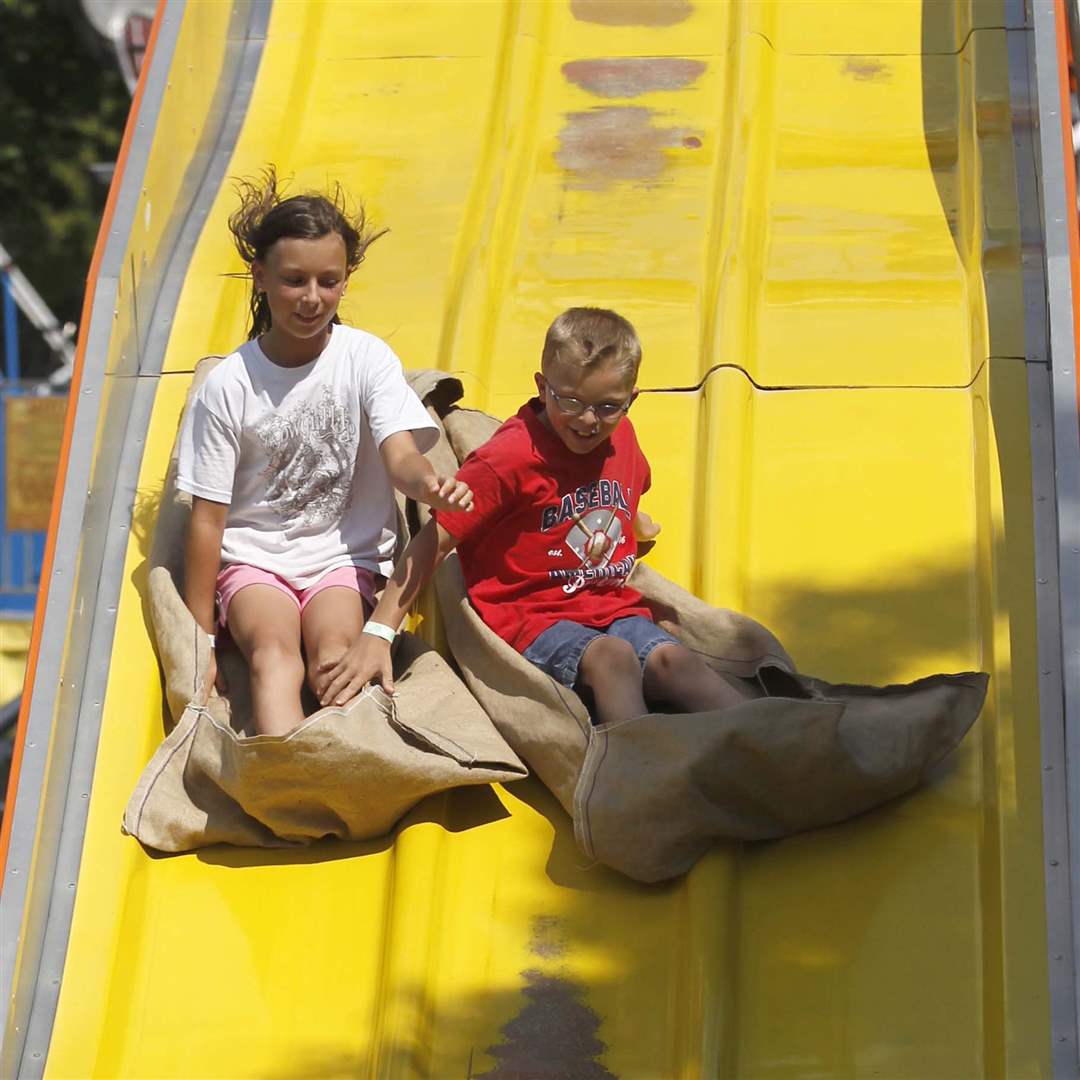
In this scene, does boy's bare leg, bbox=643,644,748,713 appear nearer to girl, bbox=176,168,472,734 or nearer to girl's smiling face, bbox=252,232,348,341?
girl, bbox=176,168,472,734

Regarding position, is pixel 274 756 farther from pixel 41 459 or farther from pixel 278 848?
pixel 41 459

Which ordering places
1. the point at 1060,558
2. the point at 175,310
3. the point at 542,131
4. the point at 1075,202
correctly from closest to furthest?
the point at 1060,558 → the point at 1075,202 → the point at 175,310 → the point at 542,131

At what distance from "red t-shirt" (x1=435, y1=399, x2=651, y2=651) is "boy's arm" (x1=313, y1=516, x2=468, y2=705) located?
48 millimetres

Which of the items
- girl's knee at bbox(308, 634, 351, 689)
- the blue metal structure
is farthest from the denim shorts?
the blue metal structure

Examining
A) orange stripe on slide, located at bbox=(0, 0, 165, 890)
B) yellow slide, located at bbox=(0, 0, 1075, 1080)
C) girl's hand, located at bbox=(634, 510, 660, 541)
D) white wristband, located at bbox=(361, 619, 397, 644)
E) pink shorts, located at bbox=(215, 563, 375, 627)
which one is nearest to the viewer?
yellow slide, located at bbox=(0, 0, 1075, 1080)

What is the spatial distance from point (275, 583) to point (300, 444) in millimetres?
285

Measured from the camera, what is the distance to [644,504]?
3.88 m

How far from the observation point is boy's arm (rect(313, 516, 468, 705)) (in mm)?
3322

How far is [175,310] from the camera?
14.1 ft

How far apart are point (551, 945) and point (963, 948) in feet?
2.24

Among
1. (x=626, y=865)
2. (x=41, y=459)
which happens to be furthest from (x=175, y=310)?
(x=41, y=459)

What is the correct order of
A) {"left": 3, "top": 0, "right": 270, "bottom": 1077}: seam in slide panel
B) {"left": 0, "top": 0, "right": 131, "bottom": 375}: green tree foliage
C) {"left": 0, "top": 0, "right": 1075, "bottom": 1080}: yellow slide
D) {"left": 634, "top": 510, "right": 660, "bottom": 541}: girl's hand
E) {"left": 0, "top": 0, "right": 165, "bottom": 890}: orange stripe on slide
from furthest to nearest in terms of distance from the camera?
{"left": 0, "top": 0, "right": 131, "bottom": 375}: green tree foliage → {"left": 634, "top": 510, "right": 660, "bottom": 541}: girl's hand → {"left": 0, "top": 0, "right": 165, "bottom": 890}: orange stripe on slide → {"left": 3, "top": 0, "right": 270, "bottom": 1077}: seam in slide panel → {"left": 0, "top": 0, "right": 1075, "bottom": 1080}: yellow slide

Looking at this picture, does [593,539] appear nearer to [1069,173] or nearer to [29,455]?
[1069,173]

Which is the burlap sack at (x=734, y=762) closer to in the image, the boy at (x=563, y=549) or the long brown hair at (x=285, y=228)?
the boy at (x=563, y=549)
